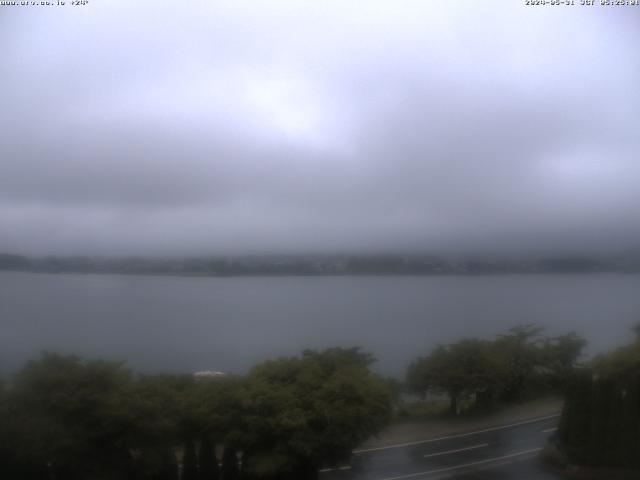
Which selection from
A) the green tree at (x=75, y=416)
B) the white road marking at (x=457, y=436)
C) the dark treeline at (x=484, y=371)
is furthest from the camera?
the dark treeline at (x=484, y=371)

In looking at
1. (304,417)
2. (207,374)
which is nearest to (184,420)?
(207,374)

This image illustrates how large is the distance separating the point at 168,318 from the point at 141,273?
1067 millimetres

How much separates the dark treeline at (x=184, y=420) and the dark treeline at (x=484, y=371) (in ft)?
4.47

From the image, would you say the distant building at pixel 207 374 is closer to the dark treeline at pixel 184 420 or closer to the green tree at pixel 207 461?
the dark treeline at pixel 184 420

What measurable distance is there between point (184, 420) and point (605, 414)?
6337mm

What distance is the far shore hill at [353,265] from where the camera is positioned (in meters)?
10.4

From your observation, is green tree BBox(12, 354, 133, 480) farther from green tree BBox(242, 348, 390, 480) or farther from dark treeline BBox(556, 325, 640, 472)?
dark treeline BBox(556, 325, 640, 472)

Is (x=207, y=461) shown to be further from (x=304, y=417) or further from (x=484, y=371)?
(x=484, y=371)

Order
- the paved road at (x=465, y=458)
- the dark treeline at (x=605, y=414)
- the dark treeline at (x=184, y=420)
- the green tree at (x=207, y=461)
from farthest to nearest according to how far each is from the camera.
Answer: the green tree at (x=207, y=461) < the paved road at (x=465, y=458) < the dark treeline at (x=605, y=414) < the dark treeline at (x=184, y=420)

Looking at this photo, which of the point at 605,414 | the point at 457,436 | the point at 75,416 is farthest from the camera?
the point at 457,436

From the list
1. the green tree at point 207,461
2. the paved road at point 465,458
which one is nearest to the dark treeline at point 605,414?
the paved road at point 465,458

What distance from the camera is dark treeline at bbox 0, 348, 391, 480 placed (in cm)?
821

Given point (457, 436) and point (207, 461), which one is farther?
point (457, 436)

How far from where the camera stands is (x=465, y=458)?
9094 mm
